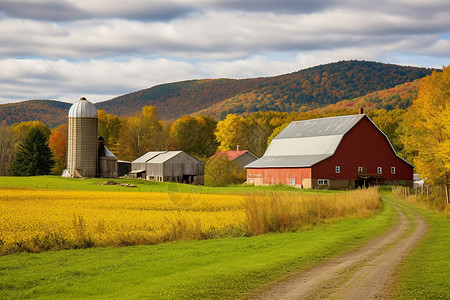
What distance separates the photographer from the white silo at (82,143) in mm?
78669

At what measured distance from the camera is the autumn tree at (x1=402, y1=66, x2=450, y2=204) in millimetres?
35291

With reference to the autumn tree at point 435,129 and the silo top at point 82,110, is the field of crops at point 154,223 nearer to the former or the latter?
the autumn tree at point 435,129

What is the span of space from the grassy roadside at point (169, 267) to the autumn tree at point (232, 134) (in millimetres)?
97015

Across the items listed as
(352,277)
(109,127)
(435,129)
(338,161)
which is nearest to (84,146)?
(338,161)

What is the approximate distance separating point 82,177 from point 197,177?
21292 millimetres

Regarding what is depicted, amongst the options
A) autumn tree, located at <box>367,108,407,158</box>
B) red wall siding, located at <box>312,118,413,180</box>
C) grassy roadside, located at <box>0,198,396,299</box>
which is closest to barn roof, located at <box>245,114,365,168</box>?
red wall siding, located at <box>312,118,413,180</box>

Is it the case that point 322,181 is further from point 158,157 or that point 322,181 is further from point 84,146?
point 158,157

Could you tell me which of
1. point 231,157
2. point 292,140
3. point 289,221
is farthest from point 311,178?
point 289,221

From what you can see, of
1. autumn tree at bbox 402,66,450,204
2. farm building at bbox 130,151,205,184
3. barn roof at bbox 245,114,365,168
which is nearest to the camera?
autumn tree at bbox 402,66,450,204

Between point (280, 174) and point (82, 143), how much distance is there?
27753 mm

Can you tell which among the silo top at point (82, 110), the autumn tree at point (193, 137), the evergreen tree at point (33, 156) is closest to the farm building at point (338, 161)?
the silo top at point (82, 110)

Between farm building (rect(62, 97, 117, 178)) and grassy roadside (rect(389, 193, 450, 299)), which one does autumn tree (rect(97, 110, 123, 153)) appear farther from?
grassy roadside (rect(389, 193, 450, 299))

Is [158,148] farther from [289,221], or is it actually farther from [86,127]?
[289,221]

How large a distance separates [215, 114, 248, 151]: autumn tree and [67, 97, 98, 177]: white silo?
40654mm
